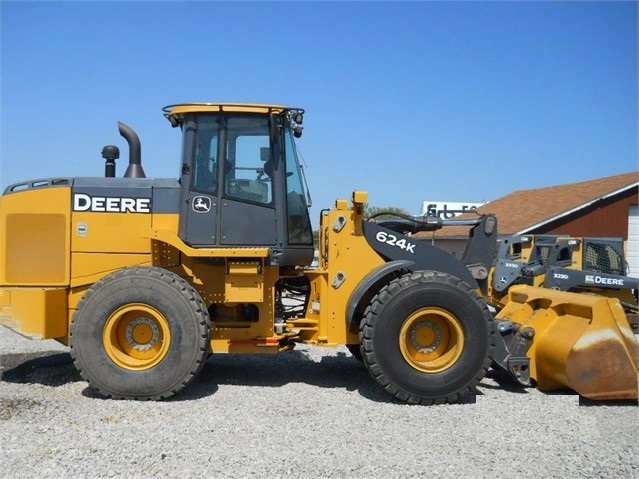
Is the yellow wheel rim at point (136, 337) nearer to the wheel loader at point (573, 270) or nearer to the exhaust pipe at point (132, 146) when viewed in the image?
the exhaust pipe at point (132, 146)

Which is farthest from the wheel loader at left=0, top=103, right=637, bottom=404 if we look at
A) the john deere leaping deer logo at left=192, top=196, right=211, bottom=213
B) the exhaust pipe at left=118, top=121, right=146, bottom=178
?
the exhaust pipe at left=118, top=121, right=146, bottom=178

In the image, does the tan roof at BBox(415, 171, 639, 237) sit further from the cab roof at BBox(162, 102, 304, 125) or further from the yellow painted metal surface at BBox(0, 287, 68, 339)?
the yellow painted metal surface at BBox(0, 287, 68, 339)

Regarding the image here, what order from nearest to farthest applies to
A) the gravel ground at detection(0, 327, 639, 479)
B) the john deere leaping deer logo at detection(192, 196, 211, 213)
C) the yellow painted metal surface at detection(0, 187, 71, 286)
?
the gravel ground at detection(0, 327, 639, 479) < the john deere leaping deer logo at detection(192, 196, 211, 213) < the yellow painted metal surface at detection(0, 187, 71, 286)

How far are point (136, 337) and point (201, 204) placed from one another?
150 cm

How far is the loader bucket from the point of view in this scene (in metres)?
6.07

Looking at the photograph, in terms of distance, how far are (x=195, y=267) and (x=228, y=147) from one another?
4.36 ft

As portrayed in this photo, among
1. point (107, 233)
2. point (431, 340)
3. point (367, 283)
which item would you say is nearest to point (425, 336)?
point (431, 340)

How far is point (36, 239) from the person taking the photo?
6711 mm

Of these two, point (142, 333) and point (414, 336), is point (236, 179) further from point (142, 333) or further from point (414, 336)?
point (414, 336)

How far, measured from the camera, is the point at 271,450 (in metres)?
4.73

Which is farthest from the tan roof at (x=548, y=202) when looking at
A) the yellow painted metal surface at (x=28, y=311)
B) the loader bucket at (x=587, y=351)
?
the yellow painted metal surface at (x=28, y=311)

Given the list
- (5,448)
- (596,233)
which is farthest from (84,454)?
(596,233)

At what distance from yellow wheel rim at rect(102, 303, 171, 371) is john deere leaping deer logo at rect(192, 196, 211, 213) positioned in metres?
1.11

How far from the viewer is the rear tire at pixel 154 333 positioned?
6.07 metres
